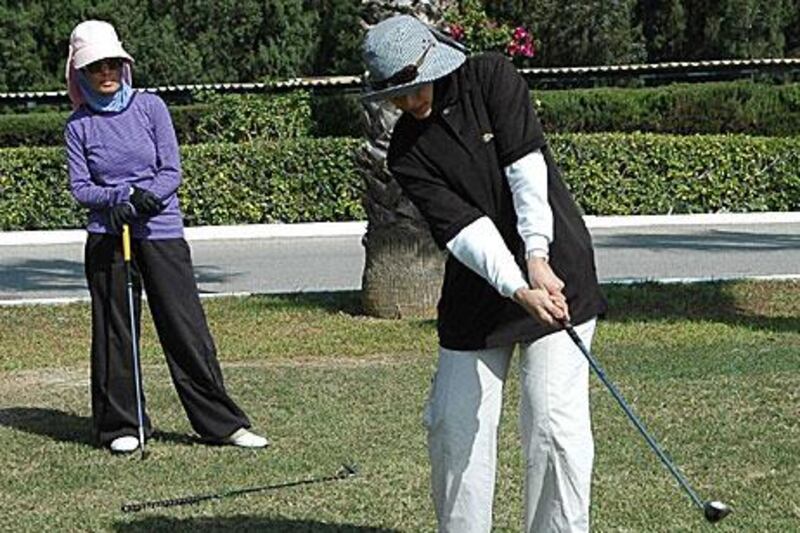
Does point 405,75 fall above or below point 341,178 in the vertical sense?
above

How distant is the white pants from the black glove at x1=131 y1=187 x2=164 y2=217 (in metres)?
2.40

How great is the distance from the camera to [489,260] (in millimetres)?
4395

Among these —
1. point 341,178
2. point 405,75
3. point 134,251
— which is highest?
point 405,75

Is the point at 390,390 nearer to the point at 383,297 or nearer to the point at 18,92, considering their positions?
the point at 383,297

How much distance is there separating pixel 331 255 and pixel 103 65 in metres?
9.75

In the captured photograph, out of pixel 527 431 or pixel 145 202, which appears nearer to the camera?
pixel 527 431

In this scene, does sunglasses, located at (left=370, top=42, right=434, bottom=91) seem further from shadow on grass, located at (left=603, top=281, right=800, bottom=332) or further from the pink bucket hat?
shadow on grass, located at (left=603, top=281, right=800, bottom=332)

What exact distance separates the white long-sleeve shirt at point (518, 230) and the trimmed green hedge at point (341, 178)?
47.1 feet

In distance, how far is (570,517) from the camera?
15.1ft

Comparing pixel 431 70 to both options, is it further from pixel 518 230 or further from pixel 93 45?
pixel 93 45

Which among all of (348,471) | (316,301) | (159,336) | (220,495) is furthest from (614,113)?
(220,495)

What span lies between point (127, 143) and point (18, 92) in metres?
21.7

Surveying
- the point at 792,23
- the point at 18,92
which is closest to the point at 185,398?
the point at 18,92

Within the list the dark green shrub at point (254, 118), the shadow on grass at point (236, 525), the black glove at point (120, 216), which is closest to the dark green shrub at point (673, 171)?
the dark green shrub at point (254, 118)
